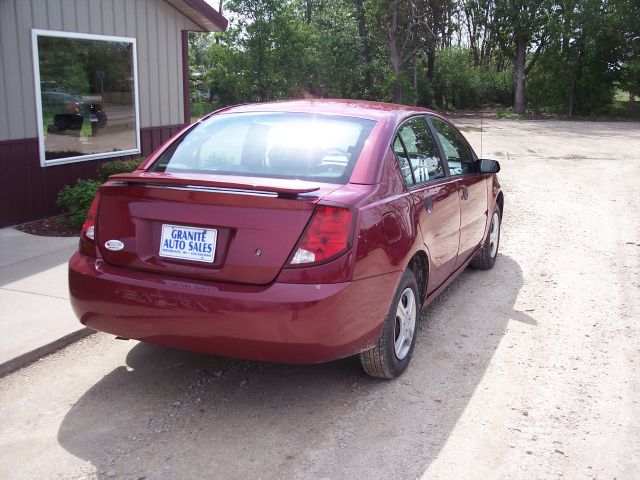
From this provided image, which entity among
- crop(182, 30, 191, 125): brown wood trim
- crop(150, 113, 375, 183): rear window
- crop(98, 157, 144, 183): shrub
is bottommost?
crop(98, 157, 144, 183): shrub

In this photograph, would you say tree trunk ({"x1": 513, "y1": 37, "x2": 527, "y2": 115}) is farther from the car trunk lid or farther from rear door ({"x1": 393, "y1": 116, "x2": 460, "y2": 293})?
the car trunk lid

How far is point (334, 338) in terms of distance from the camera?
3426 millimetres

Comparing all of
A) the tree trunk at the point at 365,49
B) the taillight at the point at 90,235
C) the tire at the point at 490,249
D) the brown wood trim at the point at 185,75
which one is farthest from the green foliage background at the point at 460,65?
the taillight at the point at 90,235

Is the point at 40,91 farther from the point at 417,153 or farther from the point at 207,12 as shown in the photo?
the point at 417,153

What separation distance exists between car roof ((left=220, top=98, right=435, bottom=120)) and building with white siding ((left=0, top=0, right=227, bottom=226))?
421 cm

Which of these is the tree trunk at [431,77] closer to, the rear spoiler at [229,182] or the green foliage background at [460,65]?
the green foliage background at [460,65]

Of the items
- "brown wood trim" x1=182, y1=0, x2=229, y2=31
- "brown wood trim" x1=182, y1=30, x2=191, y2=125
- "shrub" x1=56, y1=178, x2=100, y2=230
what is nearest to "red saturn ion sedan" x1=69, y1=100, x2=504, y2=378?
"shrub" x1=56, y1=178, x2=100, y2=230

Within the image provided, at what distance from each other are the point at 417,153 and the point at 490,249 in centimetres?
223

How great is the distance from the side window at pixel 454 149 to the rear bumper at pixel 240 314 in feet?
6.56

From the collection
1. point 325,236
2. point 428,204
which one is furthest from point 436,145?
point 325,236

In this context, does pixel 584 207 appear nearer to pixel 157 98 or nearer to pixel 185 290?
pixel 157 98

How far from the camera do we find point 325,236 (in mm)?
3402

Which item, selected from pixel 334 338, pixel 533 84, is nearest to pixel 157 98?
pixel 334 338

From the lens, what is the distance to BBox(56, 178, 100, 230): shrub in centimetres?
781
